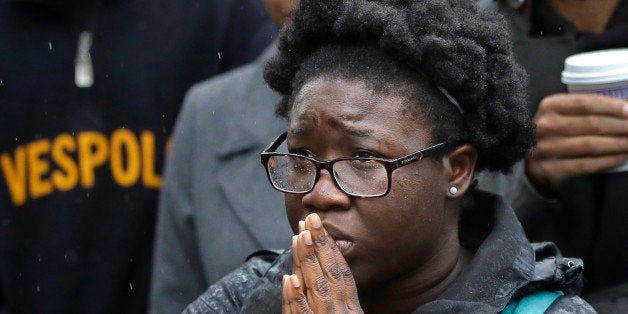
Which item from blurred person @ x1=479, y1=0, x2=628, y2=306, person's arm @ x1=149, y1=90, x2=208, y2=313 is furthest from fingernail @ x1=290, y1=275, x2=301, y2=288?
person's arm @ x1=149, y1=90, x2=208, y2=313

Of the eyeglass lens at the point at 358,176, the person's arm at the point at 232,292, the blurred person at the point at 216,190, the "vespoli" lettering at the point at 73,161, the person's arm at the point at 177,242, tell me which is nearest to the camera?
the eyeglass lens at the point at 358,176

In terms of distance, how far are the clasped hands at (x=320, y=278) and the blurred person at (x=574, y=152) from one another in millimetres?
801

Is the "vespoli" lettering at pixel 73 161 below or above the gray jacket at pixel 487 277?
below

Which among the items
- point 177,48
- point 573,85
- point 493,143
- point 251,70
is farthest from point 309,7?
point 177,48

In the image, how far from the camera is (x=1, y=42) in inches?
195

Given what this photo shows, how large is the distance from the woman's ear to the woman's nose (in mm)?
277

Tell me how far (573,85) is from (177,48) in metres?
1.72

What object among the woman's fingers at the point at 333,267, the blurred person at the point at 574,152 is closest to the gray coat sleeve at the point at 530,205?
the blurred person at the point at 574,152

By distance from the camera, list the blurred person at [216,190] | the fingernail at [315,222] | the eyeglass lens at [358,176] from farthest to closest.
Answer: the blurred person at [216,190]
the eyeglass lens at [358,176]
the fingernail at [315,222]

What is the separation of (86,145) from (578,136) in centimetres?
190

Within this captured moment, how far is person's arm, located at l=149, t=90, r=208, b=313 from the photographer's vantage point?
14.2 feet

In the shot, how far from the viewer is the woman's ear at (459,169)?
3.20 m

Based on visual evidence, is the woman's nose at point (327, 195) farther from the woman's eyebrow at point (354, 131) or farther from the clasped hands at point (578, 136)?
the clasped hands at point (578, 136)

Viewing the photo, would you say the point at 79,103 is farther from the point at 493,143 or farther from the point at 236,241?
the point at 493,143
